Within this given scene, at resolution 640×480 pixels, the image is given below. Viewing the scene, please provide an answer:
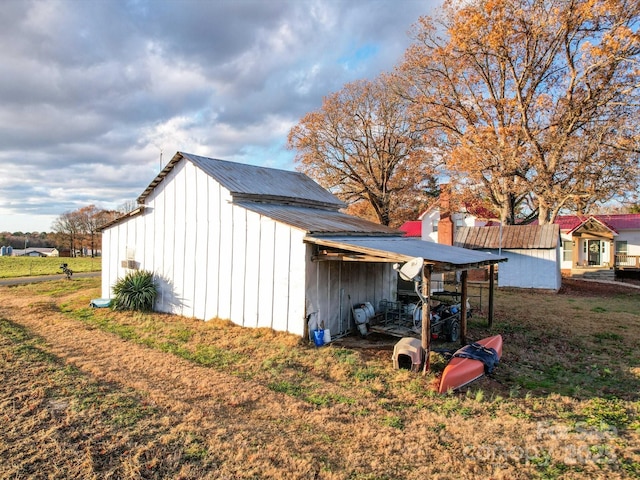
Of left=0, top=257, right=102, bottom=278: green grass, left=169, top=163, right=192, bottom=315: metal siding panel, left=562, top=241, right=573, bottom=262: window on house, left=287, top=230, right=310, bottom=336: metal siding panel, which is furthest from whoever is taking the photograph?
left=562, top=241, right=573, bottom=262: window on house

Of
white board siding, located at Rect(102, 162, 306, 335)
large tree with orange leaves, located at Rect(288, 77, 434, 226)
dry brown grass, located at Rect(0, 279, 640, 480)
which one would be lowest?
dry brown grass, located at Rect(0, 279, 640, 480)

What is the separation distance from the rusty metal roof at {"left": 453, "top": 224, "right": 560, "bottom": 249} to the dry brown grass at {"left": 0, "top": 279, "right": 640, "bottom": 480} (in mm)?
12550

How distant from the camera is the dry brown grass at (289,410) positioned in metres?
4.57

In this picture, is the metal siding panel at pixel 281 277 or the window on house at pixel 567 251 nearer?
the metal siding panel at pixel 281 277

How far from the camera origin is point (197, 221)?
1261cm

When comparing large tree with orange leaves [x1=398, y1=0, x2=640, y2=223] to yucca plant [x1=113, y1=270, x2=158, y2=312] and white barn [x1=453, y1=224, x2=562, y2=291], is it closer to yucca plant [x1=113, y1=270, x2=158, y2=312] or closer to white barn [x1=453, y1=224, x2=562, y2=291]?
white barn [x1=453, y1=224, x2=562, y2=291]

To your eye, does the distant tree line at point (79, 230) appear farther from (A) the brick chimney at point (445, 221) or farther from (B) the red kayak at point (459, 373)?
(B) the red kayak at point (459, 373)

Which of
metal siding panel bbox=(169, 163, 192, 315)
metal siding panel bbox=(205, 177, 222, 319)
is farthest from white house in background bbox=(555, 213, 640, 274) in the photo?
metal siding panel bbox=(169, 163, 192, 315)

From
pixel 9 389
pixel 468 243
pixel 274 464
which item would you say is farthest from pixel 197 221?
pixel 468 243

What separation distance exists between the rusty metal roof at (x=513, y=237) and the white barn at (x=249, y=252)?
11049mm

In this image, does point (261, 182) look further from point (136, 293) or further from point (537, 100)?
point (537, 100)

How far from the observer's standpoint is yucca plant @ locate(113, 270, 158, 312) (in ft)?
43.3

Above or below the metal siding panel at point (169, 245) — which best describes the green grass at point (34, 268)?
below

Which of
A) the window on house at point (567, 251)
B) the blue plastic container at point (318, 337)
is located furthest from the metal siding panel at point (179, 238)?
the window on house at point (567, 251)
